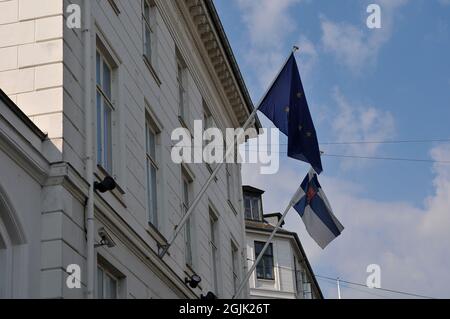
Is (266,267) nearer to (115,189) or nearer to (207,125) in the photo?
(207,125)

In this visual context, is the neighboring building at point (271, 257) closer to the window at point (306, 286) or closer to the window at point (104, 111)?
the window at point (306, 286)

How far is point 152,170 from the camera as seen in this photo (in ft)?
60.1

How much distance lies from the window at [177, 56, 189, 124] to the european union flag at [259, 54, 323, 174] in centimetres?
430

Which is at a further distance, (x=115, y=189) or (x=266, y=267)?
(x=266, y=267)

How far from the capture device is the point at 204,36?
78.8ft

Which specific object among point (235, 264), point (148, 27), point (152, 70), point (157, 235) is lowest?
point (157, 235)

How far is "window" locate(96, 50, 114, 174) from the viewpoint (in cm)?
1513

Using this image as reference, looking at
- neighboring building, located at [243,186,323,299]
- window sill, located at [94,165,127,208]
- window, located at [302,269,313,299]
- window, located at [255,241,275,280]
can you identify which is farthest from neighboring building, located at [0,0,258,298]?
window, located at [302,269,313,299]

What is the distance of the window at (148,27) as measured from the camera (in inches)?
763

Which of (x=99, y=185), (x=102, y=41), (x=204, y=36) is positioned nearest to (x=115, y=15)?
(x=102, y=41)

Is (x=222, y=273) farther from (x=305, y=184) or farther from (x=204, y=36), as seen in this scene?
(x=204, y=36)

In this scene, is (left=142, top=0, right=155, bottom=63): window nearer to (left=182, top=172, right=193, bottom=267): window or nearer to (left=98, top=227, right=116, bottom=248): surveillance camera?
(left=182, top=172, right=193, bottom=267): window

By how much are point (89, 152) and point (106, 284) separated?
7.51 feet

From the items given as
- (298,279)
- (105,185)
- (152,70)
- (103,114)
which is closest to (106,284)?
(105,185)
